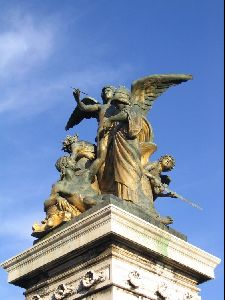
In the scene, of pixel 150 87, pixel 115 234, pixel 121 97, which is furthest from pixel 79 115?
pixel 115 234

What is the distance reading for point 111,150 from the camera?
Result: 1169 centimetres

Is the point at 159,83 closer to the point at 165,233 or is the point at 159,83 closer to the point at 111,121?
the point at 111,121

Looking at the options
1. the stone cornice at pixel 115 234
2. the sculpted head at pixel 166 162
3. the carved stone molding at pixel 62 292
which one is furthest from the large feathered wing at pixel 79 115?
the carved stone molding at pixel 62 292

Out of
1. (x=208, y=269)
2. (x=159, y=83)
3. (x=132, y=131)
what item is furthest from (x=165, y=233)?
(x=159, y=83)

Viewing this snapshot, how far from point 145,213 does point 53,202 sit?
168 cm

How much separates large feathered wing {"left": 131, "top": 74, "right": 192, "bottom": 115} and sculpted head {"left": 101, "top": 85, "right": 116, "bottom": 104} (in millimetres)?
404

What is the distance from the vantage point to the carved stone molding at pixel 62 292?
9906 mm

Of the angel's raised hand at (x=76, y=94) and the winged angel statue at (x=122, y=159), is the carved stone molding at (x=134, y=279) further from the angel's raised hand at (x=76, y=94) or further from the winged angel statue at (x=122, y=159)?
the angel's raised hand at (x=76, y=94)

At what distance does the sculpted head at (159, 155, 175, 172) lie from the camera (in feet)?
40.2

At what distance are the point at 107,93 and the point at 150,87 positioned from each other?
2.94 ft

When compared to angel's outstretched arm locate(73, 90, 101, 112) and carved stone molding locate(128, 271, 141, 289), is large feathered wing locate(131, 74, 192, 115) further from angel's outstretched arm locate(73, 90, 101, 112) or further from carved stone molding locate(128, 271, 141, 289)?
carved stone molding locate(128, 271, 141, 289)

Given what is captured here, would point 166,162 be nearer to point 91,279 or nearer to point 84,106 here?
point 84,106

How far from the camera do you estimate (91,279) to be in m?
9.60

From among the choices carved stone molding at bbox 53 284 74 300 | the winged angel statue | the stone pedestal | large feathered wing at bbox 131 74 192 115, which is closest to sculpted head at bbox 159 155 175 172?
the winged angel statue
